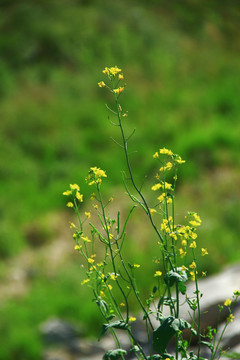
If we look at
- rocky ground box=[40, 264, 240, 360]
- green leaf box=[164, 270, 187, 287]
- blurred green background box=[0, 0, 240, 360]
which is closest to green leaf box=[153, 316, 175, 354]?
green leaf box=[164, 270, 187, 287]

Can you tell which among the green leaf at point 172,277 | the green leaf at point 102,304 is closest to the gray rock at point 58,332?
the green leaf at point 102,304

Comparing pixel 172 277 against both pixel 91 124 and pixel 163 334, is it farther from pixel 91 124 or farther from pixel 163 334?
pixel 91 124

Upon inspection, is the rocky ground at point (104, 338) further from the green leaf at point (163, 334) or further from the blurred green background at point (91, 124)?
the green leaf at point (163, 334)

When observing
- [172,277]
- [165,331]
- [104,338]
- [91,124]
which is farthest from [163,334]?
[91,124]

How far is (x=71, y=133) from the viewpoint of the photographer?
903 cm

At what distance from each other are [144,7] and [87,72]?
3.18m

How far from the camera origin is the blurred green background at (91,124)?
5.82m

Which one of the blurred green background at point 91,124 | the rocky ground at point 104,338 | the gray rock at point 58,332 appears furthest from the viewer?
the blurred green background at point 91,124

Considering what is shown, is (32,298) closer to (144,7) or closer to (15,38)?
(15,38)

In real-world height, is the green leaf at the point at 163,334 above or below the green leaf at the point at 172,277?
below

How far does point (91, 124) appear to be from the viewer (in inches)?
372

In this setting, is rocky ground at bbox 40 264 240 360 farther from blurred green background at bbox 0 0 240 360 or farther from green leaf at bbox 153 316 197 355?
green leaf at bbox 153 316 197 355

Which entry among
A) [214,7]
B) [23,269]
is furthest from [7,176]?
[214,7]

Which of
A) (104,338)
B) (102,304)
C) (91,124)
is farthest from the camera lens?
(91,124)
